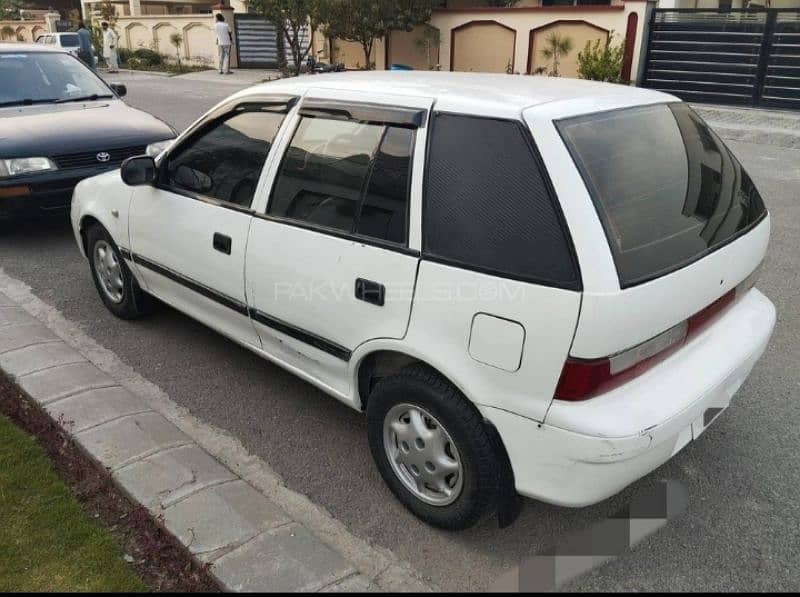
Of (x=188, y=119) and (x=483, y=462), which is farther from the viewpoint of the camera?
(x=188, y=119)

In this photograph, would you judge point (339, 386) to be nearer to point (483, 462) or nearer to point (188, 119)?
point (483, 462)

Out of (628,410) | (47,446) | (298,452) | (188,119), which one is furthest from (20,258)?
(188,119)

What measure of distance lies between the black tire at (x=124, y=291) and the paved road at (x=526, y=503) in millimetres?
93

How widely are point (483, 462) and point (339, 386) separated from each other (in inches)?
34.3

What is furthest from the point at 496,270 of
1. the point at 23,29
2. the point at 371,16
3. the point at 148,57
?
the point at 23,29

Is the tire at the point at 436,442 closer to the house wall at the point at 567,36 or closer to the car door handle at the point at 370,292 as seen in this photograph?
the car door handle at the point at 370,292

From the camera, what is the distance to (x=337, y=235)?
288cm

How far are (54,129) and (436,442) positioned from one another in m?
5.32

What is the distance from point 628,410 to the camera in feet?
7.51

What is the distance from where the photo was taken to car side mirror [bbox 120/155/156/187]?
12.5 ft

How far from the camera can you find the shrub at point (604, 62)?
1545 cm

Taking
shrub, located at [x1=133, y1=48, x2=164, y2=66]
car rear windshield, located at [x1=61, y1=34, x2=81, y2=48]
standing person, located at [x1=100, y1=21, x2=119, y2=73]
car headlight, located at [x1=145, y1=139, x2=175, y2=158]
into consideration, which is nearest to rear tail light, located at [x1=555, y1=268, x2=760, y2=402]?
car headlight, located at [x1=145, y1=139, x2=175, y2=158]

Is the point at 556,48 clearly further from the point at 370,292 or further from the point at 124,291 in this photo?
the point at 370,292

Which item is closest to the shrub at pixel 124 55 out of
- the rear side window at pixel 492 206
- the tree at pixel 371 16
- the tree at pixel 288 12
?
the tree at pixel 288 12
